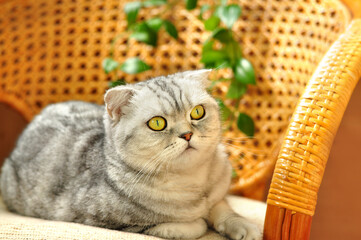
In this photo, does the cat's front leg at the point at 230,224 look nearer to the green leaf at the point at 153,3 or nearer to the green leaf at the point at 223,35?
the green leaf at the point at 223,35

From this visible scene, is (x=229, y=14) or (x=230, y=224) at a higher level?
(x=229, y=14)

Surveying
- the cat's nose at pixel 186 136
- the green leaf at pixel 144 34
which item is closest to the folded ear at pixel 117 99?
the cat's nose at pixel 186 136

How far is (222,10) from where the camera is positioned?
68.7 inches

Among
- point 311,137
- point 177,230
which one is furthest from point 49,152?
point 311,137

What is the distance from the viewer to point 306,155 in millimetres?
1102

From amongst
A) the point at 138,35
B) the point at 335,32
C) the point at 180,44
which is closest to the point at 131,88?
the point at 138,35

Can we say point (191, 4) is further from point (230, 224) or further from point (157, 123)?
point (230, 224)

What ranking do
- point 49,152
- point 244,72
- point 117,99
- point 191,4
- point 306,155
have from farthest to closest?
point 191,4 < point 244,72 < point 49,152 < point 117,99 < point 306,155

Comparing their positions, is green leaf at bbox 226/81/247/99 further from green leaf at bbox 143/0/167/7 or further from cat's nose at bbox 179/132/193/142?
cat's nose at bbox 179/132/193/142

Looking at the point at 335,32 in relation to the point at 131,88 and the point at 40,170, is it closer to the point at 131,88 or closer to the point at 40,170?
the point at 131,88

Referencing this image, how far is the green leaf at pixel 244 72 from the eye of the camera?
5.57 feet

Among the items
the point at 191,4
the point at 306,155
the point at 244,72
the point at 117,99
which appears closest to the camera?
the point at 306,155

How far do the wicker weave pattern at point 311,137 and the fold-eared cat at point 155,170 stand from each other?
0.17 meters

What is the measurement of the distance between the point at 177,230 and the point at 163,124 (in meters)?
0.32
